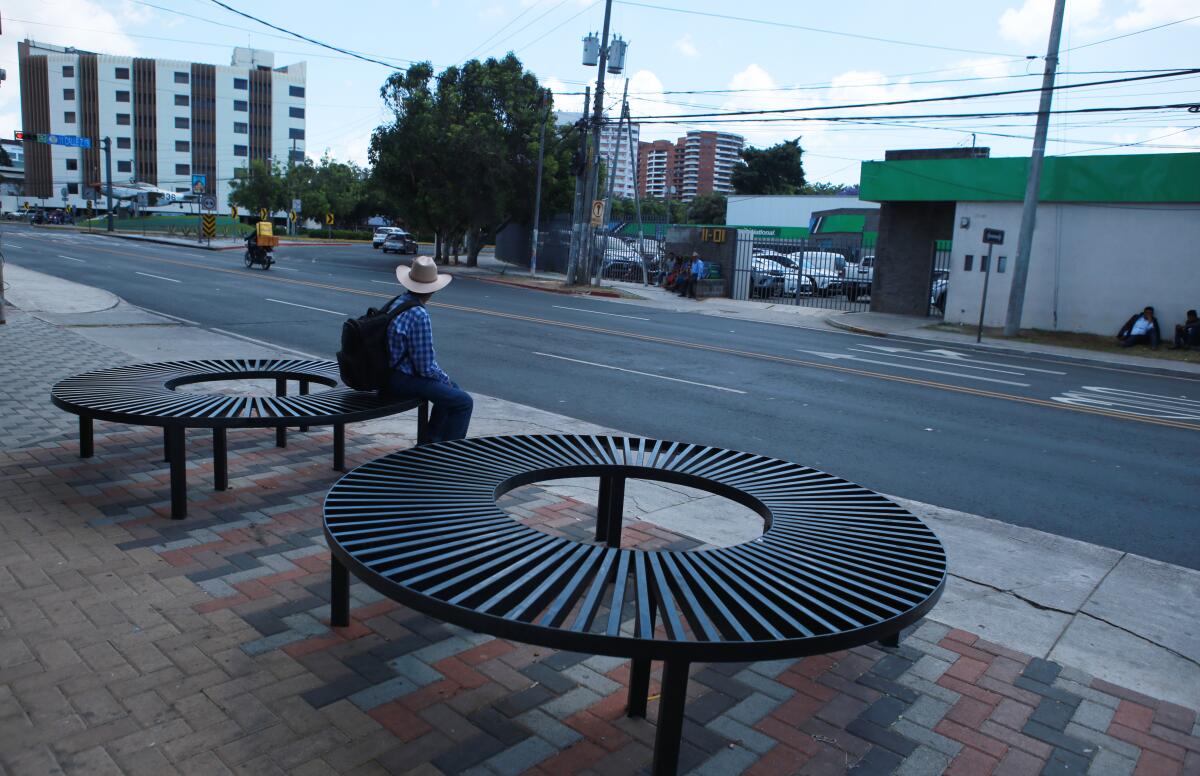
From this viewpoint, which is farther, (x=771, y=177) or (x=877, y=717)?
(x=771, y=177)

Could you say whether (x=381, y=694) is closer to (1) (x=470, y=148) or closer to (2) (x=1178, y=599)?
(2) (x=1178, y=599)

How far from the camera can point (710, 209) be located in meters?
84.3

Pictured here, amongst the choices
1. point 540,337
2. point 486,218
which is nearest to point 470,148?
point 486,218

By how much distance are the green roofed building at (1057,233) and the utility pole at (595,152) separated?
31.8 ft

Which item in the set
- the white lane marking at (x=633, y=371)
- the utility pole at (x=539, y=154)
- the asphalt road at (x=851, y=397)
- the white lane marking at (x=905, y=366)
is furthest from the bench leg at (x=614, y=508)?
the utility pole at (x=539, y=154)

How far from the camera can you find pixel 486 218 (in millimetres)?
37906

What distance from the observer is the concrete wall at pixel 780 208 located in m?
54.2

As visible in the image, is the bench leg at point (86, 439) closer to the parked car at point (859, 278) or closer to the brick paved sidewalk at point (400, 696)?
the brick paved sidewalk at point (400, 696)

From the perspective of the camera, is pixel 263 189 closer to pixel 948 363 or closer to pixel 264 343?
pixel 264 343

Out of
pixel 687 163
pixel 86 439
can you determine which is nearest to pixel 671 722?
pixel 86 439

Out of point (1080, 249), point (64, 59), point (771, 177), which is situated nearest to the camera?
point (1080, 249)

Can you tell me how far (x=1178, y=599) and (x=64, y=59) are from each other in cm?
11496

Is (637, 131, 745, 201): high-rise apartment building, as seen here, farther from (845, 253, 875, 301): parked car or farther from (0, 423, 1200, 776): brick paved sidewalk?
(0, 423, 1200, 776): brick paved sidewalk

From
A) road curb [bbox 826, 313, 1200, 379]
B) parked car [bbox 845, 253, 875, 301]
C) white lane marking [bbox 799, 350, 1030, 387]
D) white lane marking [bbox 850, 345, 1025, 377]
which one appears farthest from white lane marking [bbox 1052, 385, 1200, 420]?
parked car [bbox 845, 253, 875, 301]
